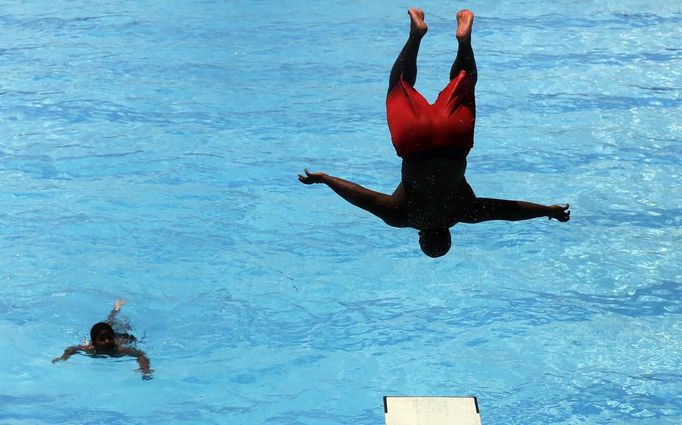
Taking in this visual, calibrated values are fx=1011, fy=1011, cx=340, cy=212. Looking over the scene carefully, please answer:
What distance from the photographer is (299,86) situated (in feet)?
34.9

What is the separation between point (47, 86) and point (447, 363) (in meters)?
6.10

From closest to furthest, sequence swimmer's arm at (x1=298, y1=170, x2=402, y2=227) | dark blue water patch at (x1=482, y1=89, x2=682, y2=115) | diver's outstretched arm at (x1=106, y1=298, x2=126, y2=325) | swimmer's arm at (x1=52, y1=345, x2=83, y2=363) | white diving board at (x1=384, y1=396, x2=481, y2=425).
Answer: white diving board at (x1=384, y1=396, x2=481, y2=425) < swimmer's arm at (x1=298, y1=170, x2=402, y2=227) < swimmer's arm at (x1=52, y1=345, x2=83, y2=363) < diver's outstretched arm at (x1=106, y1=298, x2=126, y2=325) < dark blue water patch at (x1=482, y1=89, x2=682, y2=115)

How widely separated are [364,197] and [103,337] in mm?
2167

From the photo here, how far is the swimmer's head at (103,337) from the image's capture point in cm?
638

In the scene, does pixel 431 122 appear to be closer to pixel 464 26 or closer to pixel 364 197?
pixel 364 197

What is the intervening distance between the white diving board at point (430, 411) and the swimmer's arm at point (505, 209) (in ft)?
4.58

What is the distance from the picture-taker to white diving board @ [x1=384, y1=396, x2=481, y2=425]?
4.12 metres

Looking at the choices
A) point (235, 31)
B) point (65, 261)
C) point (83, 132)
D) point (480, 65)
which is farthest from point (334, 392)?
point (235, 31)

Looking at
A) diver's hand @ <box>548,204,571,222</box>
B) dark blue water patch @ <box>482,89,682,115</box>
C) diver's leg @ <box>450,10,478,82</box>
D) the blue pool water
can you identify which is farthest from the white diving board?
dark blue water patch @ <box>482,89,682,115</box>

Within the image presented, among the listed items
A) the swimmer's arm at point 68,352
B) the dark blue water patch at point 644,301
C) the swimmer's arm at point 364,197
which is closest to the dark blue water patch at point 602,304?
the dark blue water patch at point 644,301

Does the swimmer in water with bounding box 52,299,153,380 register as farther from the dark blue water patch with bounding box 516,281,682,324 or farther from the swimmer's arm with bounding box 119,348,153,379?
the dark blue water patch with bounding box 516,281,682,324

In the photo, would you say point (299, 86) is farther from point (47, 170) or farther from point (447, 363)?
point (447, 363)

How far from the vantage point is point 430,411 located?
13.7 ft

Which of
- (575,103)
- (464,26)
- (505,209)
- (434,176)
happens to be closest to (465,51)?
(464,26)
